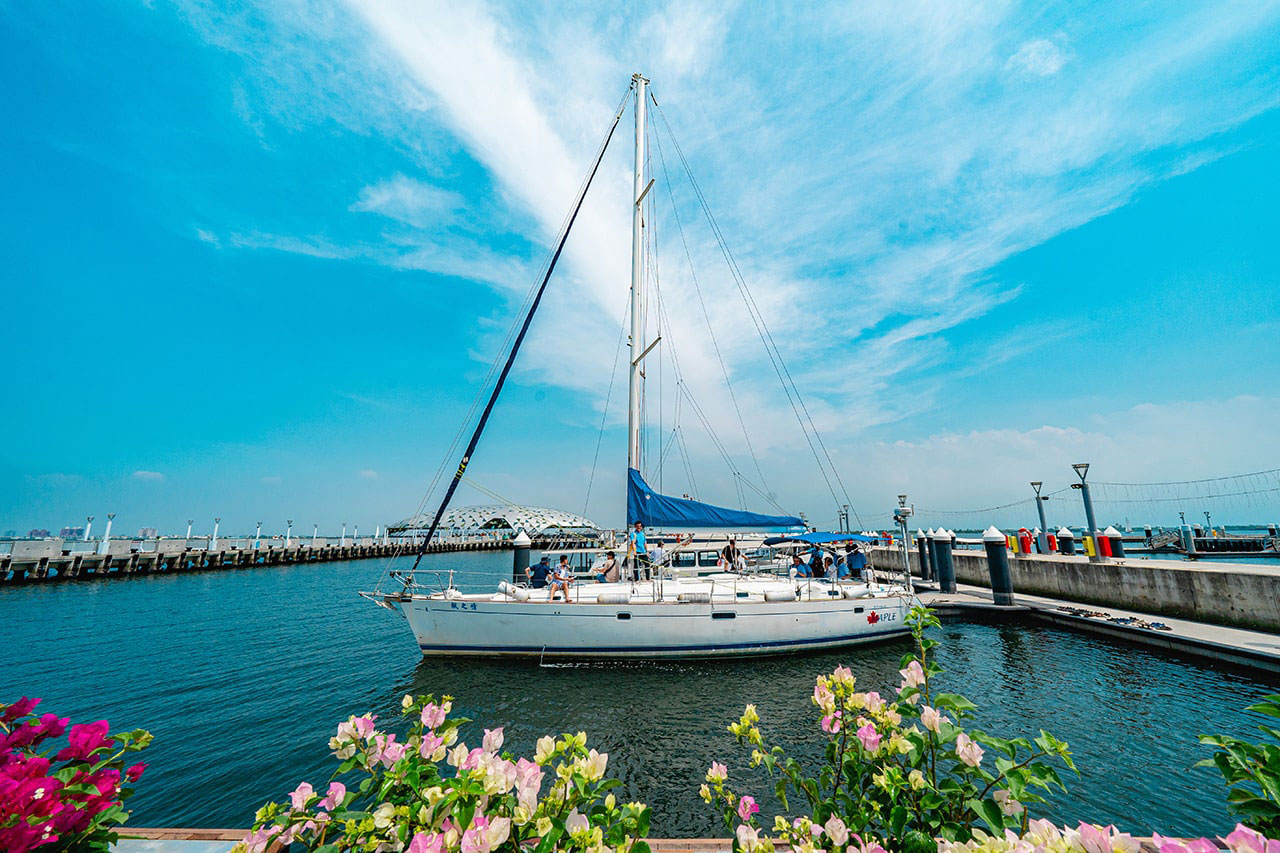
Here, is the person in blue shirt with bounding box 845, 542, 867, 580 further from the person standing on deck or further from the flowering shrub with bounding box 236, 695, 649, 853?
the flowering shrub with bounding box 236, 695, 649, 853

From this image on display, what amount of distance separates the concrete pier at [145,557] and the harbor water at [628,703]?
609 centimetres

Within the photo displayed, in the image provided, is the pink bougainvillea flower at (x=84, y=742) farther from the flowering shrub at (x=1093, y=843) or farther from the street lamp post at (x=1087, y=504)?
the street lamp post at (x=1087, y=504)

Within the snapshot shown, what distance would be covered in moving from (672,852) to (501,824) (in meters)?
2.15

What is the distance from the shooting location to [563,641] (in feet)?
37.2

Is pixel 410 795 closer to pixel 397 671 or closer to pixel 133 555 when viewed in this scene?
pixel 397 671

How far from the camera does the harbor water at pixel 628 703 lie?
6551 mm

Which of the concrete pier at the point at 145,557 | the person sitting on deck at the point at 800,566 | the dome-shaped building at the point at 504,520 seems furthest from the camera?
the dome-shaped building at the point at 504,520

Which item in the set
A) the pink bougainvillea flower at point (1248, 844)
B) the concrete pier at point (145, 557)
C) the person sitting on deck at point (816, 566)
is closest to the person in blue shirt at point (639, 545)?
the concrete pier at point (145, 557)

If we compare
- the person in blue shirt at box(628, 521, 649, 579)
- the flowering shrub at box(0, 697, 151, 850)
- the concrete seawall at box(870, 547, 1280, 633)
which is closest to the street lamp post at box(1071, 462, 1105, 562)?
the concrete seawall at box(870, 547, 1280, 633)

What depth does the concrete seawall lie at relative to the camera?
1115 centimetres

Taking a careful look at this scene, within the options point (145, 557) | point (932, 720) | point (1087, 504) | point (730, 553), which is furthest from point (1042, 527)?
point (145, 557)

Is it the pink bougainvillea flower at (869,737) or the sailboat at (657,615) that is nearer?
the pink bougainvillea flower at (869,737)

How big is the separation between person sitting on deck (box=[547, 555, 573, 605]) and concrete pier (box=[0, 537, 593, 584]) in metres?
1.15

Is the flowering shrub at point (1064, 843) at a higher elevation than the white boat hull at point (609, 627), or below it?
higher
